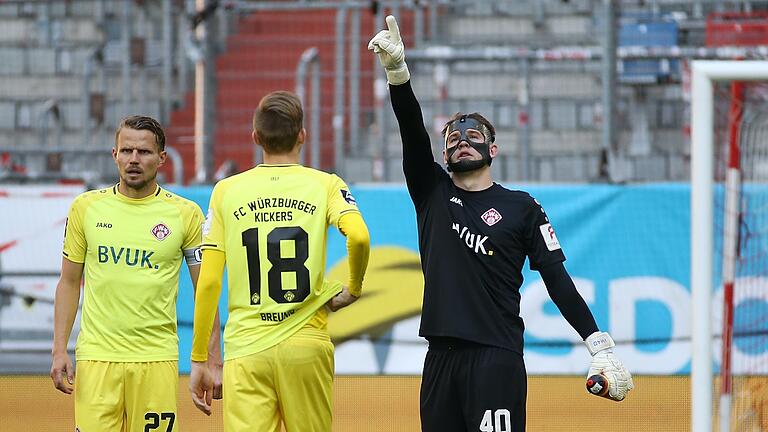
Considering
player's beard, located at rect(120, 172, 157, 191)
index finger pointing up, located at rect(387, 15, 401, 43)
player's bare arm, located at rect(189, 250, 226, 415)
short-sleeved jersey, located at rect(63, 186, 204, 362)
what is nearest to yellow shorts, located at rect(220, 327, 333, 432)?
player's bare arm, located at rect(189, 250, 226, 415)

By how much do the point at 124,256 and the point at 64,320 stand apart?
419mm

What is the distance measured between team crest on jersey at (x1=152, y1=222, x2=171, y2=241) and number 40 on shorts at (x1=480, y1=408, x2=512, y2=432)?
5.79 ft

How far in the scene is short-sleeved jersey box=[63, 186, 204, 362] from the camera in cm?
565

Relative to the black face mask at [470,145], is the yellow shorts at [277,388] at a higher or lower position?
lower

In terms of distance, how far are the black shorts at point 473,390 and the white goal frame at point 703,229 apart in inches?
30.2

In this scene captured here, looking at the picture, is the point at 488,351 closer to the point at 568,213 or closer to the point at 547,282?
the point at 547,282

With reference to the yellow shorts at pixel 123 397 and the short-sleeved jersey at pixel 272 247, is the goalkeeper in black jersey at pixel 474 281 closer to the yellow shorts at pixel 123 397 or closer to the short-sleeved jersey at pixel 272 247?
the short-sleeved jersey at pixel 272 247

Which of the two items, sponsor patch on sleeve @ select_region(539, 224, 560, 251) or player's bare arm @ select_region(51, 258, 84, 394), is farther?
player's bare arm @ select_region(51, 258, 84, 394)

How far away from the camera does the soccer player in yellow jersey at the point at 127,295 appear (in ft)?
18.3

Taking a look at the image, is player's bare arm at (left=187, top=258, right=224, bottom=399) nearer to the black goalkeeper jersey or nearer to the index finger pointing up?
the black goalkeeper jersey

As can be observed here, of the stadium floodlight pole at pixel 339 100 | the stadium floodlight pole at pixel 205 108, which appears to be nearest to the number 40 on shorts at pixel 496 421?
the stadium floodlight pole at pixel 205 108

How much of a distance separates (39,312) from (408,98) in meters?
6.66

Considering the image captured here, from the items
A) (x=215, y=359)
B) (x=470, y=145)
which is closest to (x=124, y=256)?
(x=215, y=359)

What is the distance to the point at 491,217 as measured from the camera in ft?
17.7
